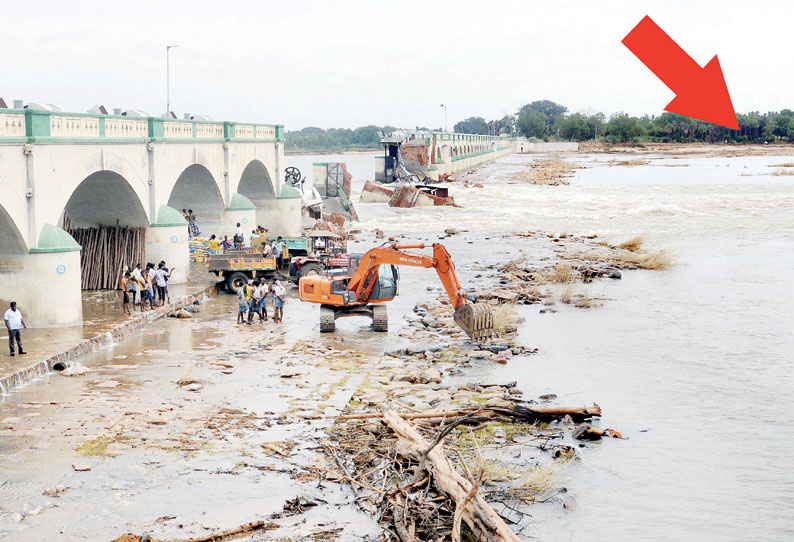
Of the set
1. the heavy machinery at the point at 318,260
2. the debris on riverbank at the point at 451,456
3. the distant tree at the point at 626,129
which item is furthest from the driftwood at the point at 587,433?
the distant tree at the point at 626,129

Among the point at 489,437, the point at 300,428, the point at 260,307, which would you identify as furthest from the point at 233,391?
the point at 260,307

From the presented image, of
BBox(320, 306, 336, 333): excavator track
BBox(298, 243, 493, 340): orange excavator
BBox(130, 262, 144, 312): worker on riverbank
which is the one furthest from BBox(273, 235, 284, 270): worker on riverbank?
BBox(320, 306, 336, 333): excavator track

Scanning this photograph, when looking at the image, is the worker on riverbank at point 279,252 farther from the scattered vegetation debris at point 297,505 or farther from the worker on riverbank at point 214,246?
the scattered vegetation debris at point 297,505

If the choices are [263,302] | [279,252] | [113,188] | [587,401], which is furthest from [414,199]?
[587,401]

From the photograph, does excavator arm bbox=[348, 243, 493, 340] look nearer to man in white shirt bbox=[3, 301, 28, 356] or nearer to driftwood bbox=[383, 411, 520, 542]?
driftwood bbox=[383, 411, 520, 542]

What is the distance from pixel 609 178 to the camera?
102 meters

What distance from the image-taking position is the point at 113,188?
31156 mm

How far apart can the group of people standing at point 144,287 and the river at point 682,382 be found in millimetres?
11600

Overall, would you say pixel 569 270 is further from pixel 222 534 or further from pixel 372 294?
pixel 222 534

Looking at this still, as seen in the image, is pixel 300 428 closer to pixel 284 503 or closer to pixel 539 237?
pixel 284 503

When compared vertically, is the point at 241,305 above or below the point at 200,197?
below

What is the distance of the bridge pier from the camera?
23.8 meters

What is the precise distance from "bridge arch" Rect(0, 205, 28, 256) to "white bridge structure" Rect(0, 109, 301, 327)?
0.03 meters

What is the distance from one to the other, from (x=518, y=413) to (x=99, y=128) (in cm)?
1683
